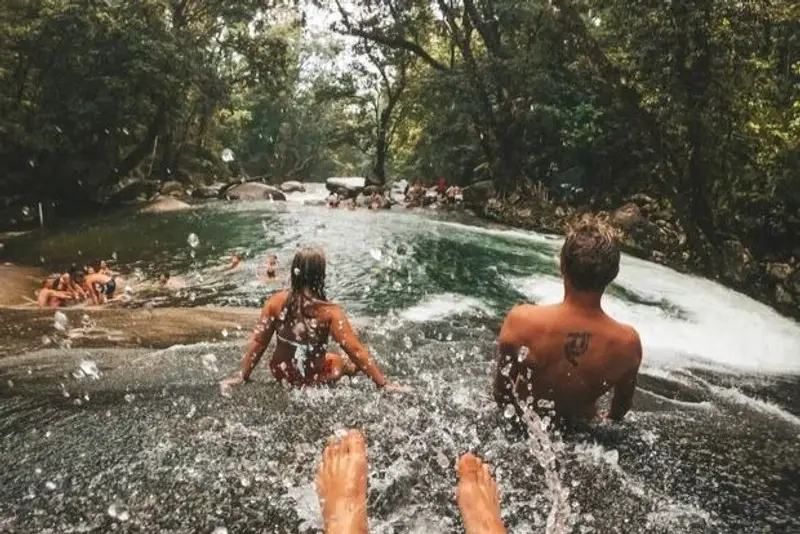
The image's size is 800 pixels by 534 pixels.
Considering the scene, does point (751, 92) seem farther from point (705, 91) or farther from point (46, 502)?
point (46, 502)

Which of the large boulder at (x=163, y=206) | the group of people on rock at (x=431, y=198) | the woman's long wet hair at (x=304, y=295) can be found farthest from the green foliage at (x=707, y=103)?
the large boulder at (x=163, y=206)

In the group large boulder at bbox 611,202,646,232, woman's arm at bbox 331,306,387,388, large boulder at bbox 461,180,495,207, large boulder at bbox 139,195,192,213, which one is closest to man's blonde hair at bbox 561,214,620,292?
woman's arm at bbox 331,306,387,388

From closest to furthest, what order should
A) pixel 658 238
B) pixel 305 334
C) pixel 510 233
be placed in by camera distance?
1. pixel 305 334
2. pixel 658 238
3. pixel 510 233

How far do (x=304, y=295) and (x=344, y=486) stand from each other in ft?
6.83

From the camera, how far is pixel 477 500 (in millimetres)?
2430

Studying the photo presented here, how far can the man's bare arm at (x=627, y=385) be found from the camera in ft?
10.5

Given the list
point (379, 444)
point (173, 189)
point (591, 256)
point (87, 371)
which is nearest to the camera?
point (591, 256)

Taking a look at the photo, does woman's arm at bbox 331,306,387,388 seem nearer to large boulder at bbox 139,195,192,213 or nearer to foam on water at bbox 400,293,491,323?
foam on water at bbox 400,293,491,323

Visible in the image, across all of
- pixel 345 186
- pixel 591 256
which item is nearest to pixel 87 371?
pixel 591 256

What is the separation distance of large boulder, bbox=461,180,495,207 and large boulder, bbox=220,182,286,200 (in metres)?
11.6

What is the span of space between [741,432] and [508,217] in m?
18.6

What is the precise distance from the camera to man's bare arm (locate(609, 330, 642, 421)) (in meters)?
3.19

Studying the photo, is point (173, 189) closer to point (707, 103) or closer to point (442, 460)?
point (707, 103)

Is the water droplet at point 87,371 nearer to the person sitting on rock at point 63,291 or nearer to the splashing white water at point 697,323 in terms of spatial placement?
the splashing white water at point 697,323
